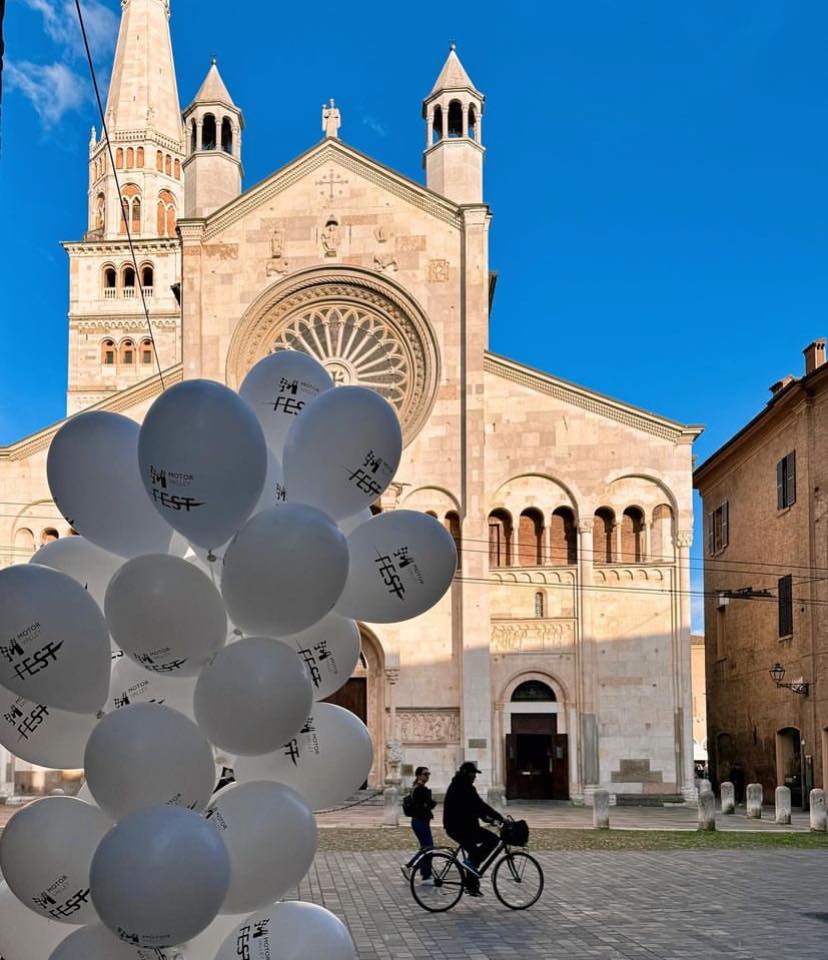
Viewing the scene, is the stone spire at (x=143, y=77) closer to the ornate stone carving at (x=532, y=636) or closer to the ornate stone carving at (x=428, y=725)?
the ornate stone carving at (x=532, y=636)

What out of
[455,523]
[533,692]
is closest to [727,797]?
[533,692]

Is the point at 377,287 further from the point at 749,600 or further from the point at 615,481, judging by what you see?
the point at 749,600

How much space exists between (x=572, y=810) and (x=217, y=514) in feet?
80.1

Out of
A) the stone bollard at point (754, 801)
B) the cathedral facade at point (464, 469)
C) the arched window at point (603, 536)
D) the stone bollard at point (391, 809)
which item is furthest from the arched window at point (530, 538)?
the stone bollard at point (391, 809)

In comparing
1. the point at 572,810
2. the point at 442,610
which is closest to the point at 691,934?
the point at 572,810

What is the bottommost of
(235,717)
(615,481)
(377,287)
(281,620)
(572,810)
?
(572,810)

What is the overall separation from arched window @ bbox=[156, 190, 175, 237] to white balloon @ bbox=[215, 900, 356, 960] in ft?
201

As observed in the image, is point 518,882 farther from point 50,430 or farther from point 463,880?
point 50,430

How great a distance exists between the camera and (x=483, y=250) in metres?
32.2

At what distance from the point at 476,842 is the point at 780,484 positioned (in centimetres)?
2193

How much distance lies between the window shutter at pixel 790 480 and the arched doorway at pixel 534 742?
7872mm

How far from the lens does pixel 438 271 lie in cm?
3241

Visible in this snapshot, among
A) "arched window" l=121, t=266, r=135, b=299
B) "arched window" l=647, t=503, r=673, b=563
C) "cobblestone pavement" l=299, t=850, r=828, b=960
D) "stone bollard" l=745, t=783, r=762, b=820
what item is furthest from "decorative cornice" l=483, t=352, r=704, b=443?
"arched window" l=121, t=266, r=135, b=299

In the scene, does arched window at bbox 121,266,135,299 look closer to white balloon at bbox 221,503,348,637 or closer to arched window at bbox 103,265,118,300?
arched window at bbox 103,265,118,300
